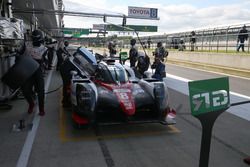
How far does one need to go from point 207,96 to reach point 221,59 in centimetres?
1625

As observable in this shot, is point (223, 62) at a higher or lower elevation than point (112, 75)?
lower

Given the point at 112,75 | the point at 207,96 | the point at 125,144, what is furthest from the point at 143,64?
the point at 207,96

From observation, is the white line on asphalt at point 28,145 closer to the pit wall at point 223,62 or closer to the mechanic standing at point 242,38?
the pit wall at point 223,62

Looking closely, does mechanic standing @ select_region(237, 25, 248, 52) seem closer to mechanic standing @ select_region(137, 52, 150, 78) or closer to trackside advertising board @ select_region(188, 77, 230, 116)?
mechanic standing @ select_region(137, 52, 150, 78)

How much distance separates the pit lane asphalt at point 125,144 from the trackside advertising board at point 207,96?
1.32 m

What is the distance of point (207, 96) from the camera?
3.45 m

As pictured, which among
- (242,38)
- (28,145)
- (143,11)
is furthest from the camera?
(143,11)

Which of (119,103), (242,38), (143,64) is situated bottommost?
(119,103)

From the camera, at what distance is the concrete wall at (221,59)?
16562 mm

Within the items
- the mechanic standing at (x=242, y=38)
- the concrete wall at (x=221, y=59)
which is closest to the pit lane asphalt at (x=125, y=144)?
the concrete wall at (x=221, y=59)

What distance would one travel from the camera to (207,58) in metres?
20.6

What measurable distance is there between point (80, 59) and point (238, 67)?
10512 mm

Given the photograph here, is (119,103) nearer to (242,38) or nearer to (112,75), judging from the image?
(112,75)

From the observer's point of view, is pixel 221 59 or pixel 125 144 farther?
pixel 221 59
